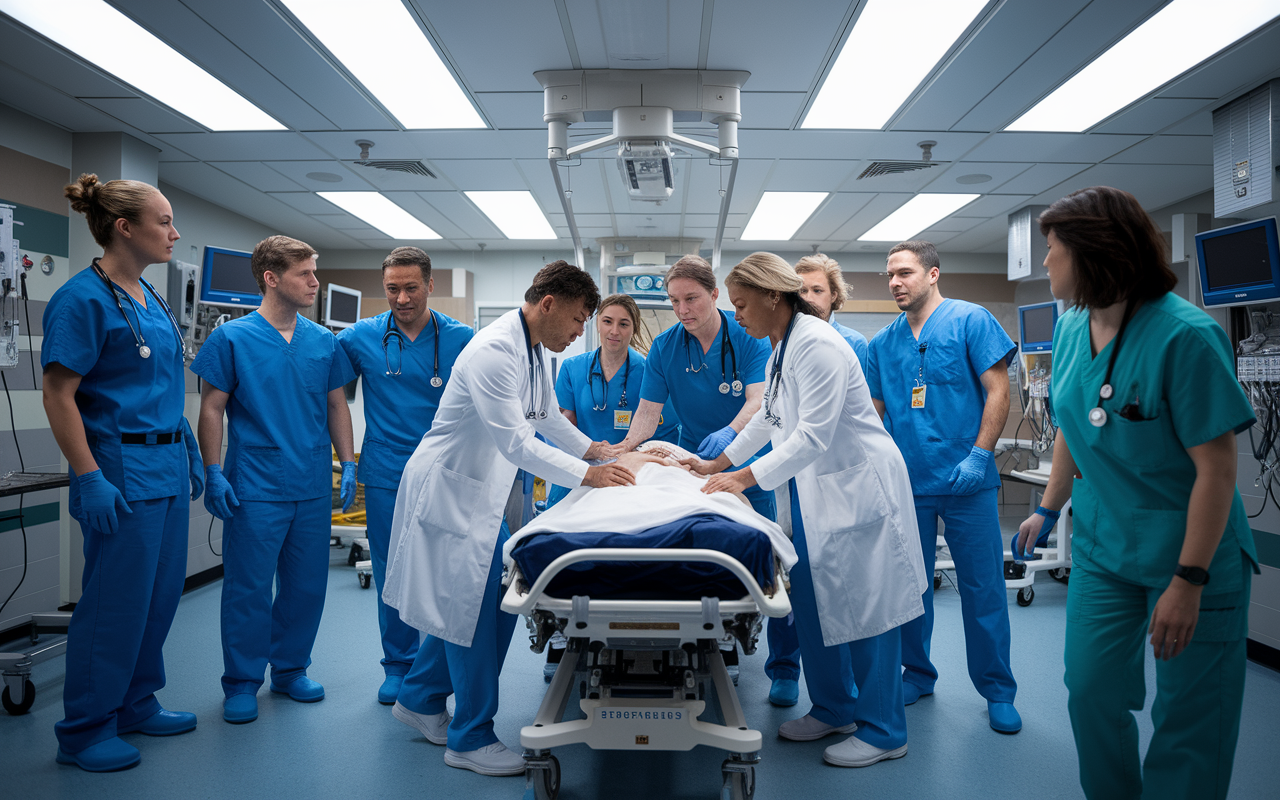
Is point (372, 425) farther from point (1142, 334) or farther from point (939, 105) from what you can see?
point (939, 105)

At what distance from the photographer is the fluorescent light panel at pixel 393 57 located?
9.23ft

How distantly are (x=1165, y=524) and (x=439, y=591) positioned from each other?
5.69 ft

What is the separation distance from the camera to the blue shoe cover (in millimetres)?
2139

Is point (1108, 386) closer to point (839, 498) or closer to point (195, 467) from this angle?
point (839, 498)

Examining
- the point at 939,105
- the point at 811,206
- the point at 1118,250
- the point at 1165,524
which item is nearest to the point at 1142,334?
the point at 1118,250

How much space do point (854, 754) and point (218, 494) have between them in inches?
89.0

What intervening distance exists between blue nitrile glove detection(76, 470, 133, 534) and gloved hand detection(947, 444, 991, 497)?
2650mm

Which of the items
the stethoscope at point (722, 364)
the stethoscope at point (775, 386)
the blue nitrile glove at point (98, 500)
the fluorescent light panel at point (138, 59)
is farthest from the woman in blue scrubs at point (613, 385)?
the fluorescent light panel at point (138, 59)

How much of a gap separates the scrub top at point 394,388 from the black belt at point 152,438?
584 mm

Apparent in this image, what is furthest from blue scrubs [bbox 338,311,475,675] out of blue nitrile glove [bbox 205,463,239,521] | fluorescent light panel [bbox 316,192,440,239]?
fluorescent light panel [bbox 316,192,440,239]

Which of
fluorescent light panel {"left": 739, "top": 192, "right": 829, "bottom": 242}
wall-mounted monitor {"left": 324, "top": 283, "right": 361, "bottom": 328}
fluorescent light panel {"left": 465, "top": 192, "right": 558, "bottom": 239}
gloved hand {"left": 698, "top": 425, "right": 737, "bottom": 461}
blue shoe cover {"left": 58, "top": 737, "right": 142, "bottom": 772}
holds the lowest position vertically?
blue shoe cover {"left": 58, "top": 737, "right": 142, "bottom": 772}

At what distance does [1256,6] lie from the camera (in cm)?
280

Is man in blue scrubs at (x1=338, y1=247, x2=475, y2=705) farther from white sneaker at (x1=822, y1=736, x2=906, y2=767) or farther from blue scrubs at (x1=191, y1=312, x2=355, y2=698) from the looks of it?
white sneaker at (x1=822, y1=736, x2=906, y2=767)

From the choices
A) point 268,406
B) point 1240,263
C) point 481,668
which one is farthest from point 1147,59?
point 268,406
